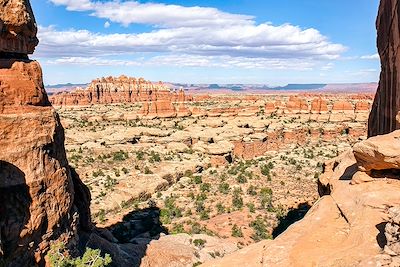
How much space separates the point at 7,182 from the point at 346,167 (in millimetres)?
14648

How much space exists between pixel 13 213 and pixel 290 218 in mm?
22542

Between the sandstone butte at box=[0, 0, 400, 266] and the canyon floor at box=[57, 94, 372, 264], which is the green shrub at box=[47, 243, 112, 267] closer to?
the sandstone butte at box=[0, 0, 400, 266]

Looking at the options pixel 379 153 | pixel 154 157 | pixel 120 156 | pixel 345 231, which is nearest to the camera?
pixel 345 231

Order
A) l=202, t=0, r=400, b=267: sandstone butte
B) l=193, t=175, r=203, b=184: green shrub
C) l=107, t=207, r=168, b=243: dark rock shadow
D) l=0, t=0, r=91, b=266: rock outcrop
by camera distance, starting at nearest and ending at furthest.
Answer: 1. l=202, t=0, r=400, b=267: sandstone butte
2. l=0, t=0, r=91, b=266: rock outcrop
3. l=107, t=207, r=168, b=243: dark rock shadow
4. l=193, t=175, r=203, b=184: green shrub

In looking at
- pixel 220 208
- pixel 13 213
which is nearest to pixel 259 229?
pixel 220 208

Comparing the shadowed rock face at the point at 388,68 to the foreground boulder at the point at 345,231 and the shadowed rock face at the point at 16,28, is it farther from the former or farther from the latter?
the shadowed rock face at the point at 16,28

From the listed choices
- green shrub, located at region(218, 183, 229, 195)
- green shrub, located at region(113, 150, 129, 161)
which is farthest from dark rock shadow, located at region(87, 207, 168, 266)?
green shrub, located at region(113, 150, 129, 161)

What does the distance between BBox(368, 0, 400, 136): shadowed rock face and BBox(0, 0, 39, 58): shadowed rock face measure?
16153 mm

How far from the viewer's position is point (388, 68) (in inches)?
826

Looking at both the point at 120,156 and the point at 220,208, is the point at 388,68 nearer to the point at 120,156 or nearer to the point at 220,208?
the point at 220,208

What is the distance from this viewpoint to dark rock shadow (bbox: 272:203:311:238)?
30067 millimetres

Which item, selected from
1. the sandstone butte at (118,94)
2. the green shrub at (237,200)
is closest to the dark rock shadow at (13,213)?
the green shrub at (237,200)

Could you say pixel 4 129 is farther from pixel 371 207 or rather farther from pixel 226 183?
pixel 226 183

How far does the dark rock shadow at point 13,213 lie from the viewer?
46.9ft
